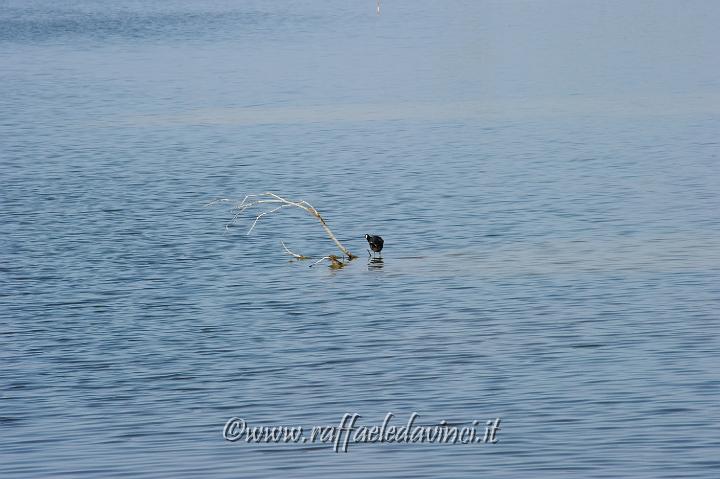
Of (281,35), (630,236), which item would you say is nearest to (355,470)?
(630,236)

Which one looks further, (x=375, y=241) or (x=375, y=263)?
(x=375, y=241)

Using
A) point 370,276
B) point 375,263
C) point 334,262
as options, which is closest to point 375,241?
point 375,263

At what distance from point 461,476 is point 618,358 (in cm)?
538

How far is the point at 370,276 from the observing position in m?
Result: 26.1

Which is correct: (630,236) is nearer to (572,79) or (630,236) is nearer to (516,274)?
(516,274)

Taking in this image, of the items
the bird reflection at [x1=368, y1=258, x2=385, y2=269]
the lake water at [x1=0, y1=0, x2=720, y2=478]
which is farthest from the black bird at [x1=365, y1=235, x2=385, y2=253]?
the lake water at [x1=0, y1=0, x2=720, y2=478]

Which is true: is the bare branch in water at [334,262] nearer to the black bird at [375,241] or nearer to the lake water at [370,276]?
the lake water at [370,276]

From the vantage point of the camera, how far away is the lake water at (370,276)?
16.8 m

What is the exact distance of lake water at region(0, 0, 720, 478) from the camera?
1675 centimetres

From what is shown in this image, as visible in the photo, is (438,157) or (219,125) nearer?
(438,157)

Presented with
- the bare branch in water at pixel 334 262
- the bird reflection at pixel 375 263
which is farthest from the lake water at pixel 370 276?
the bare branch in water at pixel 334 262

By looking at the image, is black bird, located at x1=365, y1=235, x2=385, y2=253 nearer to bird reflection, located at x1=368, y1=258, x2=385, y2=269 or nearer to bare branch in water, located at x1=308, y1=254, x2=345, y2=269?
bird reflection, located at x1=368, y1=258, x2=385, y2=269

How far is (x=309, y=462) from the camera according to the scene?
51.6 feet

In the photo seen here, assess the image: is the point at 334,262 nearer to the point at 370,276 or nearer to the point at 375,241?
the point at 375,241
